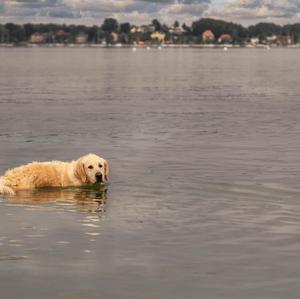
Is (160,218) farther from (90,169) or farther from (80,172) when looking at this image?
(80,172)

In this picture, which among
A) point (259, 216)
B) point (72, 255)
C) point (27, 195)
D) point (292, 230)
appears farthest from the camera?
point (27, 195)

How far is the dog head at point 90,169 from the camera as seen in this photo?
18.5 metres

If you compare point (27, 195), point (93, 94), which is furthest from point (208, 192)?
point (93, 94)

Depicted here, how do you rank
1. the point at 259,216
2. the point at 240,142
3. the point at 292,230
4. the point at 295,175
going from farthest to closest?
the point at 240,142, the point at 295,175, the point at 259,216, the point at 292,230

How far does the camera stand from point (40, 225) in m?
14.8

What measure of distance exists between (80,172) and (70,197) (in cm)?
99

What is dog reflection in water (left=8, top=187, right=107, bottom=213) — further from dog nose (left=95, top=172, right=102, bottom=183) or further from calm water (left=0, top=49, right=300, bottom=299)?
dog nose (left=95, top=172, right=102, bottom=183)

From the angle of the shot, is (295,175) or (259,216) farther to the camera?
(295,175)

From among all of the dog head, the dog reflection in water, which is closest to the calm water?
the dog reflection in water

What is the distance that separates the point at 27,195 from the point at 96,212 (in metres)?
2.26

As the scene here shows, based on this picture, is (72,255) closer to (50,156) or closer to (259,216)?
(259,216)

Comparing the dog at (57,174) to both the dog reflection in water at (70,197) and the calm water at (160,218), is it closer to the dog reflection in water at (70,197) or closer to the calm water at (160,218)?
the dog reflection in water at (70,197)

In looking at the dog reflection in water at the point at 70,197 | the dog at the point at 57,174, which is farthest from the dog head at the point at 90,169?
the dog reflection in water at the point at 70,197

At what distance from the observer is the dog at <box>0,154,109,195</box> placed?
60.3ft
